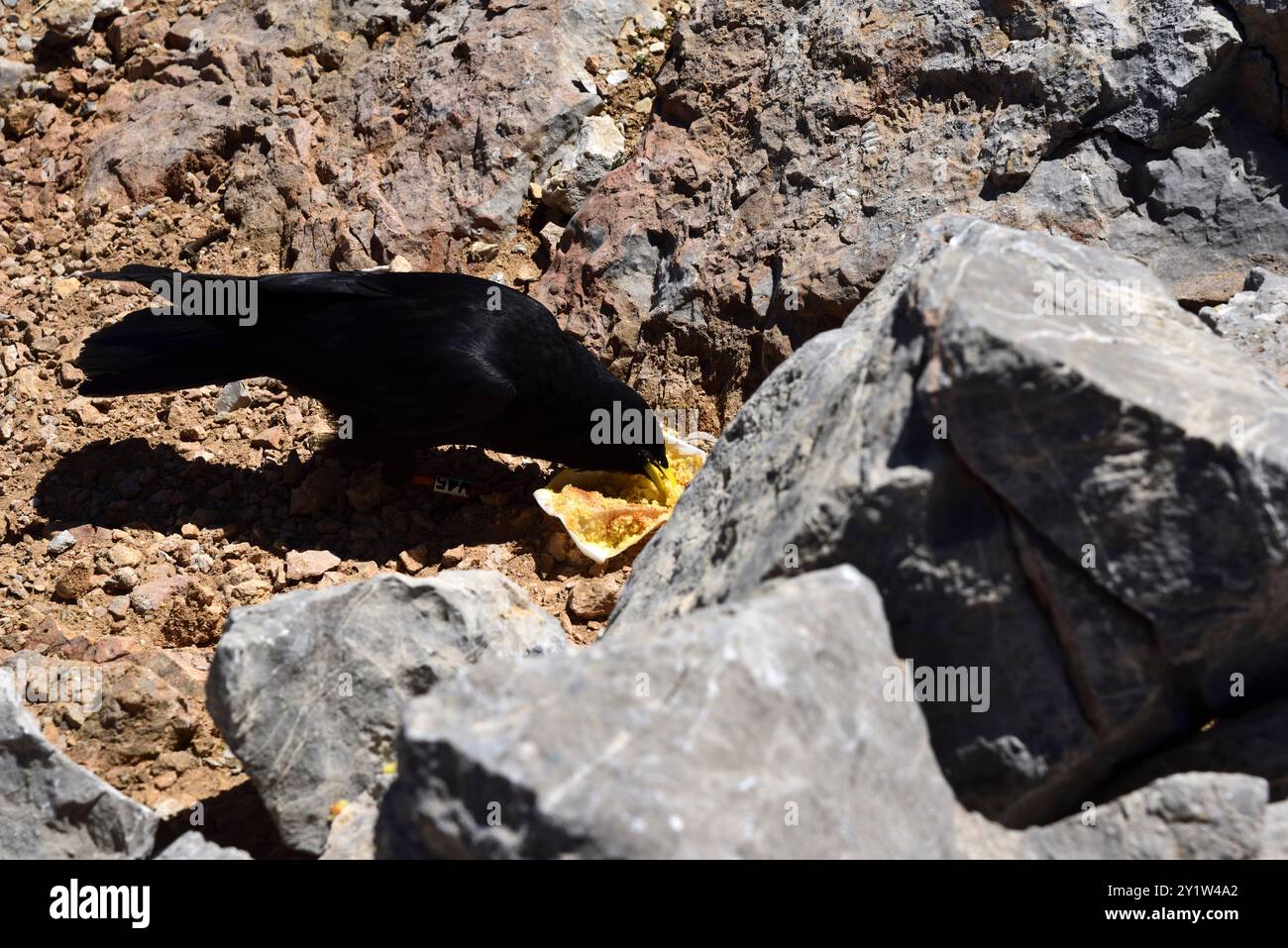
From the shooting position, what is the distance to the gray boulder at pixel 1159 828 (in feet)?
9.15

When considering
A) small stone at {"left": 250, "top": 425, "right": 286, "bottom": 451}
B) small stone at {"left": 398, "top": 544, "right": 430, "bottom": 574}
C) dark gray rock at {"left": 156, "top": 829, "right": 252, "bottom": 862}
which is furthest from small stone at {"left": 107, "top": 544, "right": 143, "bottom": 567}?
dark gray rock at {"left": 156, "top": 829, "right": 252, "bottom": 862}

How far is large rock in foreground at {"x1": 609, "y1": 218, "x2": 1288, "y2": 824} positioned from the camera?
273 centimetres

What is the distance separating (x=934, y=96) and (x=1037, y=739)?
374 cm

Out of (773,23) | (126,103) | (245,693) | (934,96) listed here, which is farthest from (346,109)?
(245,693)

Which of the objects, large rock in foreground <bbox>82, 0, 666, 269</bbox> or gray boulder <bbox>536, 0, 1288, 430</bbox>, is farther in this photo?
large rock in foreground <bbox>82, 0, 666, 269</bbox>

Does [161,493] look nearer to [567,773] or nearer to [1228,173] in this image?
[567,773]

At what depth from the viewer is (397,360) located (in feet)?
18.5

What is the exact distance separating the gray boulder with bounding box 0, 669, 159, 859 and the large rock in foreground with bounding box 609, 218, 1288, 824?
188 cm

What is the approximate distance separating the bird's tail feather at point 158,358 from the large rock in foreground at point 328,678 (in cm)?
250

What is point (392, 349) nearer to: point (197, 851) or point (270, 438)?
point (270, 438)

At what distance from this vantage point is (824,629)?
2635 millimetres

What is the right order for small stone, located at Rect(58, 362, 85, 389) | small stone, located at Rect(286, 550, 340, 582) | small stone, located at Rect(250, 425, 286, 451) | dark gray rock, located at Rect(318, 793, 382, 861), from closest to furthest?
dark gray rock, located at Rect(318, 793, 382, 861)
small stone, located at Rect(286, 550, 340, 582)
small stone, located at Rect(250, 425, 286, 451)
small stone, located at Rect(58, 362, 85, 389)

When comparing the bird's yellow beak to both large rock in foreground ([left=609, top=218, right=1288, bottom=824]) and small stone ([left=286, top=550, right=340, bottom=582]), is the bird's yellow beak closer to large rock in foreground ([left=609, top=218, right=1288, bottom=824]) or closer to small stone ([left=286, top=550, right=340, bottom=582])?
small stone ([left=286, top=550, right=340, bottom=582])
